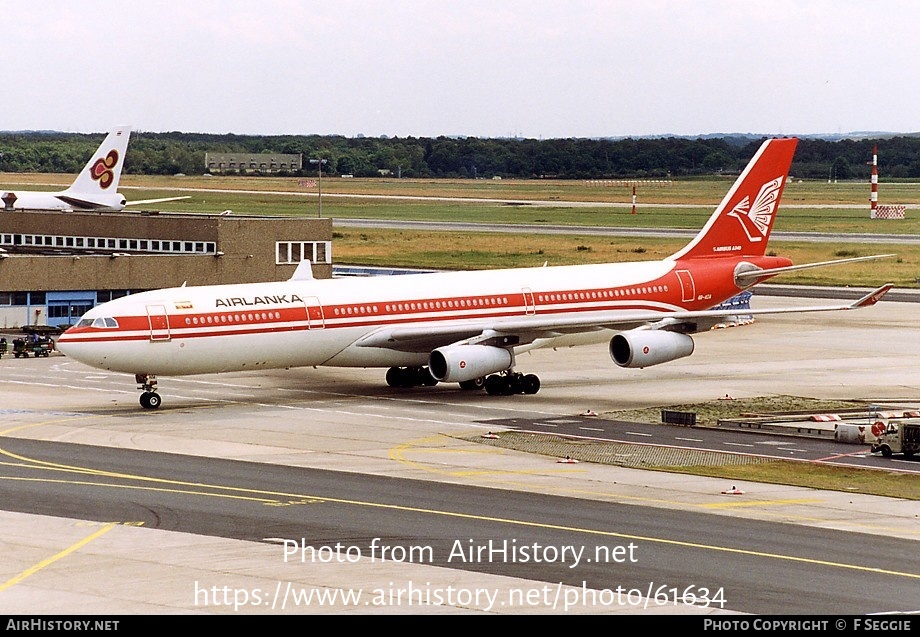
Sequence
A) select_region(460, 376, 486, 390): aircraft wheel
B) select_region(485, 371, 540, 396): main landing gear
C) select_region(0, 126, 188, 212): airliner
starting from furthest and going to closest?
select_region(0, 126, 188, 212): airliner, select_region(460, 376, 486, 390): aircraft wheel, select_region(485, 371, 540, 396): main landing gear

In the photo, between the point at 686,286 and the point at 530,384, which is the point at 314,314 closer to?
the point at 530,384

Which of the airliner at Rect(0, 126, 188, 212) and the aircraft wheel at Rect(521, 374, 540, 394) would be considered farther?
the airliner at Rect(0, 126, 188, 212)

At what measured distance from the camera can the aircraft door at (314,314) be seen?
52.3 metres

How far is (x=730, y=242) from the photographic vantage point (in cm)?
6381

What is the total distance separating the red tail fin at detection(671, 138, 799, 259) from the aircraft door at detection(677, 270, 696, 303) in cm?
152

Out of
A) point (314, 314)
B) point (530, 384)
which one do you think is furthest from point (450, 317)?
point (314, 314)

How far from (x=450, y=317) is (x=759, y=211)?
17046 mm

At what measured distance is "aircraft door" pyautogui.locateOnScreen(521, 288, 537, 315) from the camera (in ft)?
188

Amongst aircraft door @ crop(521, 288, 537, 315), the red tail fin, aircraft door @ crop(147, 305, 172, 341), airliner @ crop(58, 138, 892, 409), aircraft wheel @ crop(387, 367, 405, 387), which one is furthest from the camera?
the red tail fin

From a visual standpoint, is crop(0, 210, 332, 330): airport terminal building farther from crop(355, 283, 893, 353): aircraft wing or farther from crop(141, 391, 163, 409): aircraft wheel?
crop(355, 283, 893, 353): aircraft wing

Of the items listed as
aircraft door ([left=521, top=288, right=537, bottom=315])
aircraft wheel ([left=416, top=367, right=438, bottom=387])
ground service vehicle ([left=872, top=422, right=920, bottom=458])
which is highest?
aircraft door ([left=521, top=288, right=537, bottom=315])

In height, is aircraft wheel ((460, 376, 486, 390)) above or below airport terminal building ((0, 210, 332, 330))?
below

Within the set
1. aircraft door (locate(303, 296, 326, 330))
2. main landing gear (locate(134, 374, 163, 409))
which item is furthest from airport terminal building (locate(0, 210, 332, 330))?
aircraft door (locate(303, 296, 326, 330))
